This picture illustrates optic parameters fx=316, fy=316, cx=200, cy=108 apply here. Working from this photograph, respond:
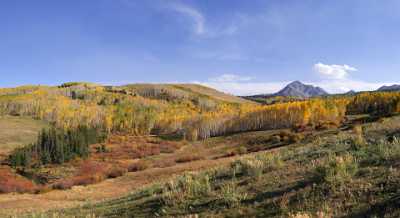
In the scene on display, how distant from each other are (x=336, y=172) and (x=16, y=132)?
129798 mm

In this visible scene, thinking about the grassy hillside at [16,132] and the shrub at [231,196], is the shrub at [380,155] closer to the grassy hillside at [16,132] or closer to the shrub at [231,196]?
the shrub at [231,196]

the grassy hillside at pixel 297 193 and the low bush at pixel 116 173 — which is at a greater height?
the grassy hillside at pixel 297 193

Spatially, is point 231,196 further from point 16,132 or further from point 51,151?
point 16,132

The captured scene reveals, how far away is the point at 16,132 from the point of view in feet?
383

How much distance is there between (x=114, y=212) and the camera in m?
11.3

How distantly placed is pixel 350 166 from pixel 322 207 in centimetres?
252

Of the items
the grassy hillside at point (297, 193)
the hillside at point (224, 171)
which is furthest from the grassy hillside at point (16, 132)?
the grassy hillside at point (297, 193)

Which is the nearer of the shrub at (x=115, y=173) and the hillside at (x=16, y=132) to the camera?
the shrub at (x=115, y=173)

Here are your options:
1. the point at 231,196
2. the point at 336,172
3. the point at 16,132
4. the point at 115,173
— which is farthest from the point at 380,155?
the point at 16,132

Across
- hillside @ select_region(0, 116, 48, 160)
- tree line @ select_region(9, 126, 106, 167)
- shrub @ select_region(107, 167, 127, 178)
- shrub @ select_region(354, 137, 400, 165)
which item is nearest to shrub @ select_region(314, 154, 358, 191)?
shrub @ select_region(354, 137, 400, 165)

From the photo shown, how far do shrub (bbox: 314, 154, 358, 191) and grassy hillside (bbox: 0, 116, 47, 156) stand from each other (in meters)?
93.5

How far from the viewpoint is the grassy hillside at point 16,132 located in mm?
99000

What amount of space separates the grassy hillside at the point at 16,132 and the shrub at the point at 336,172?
93539 millimetres

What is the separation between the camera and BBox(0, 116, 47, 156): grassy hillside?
325 ft
